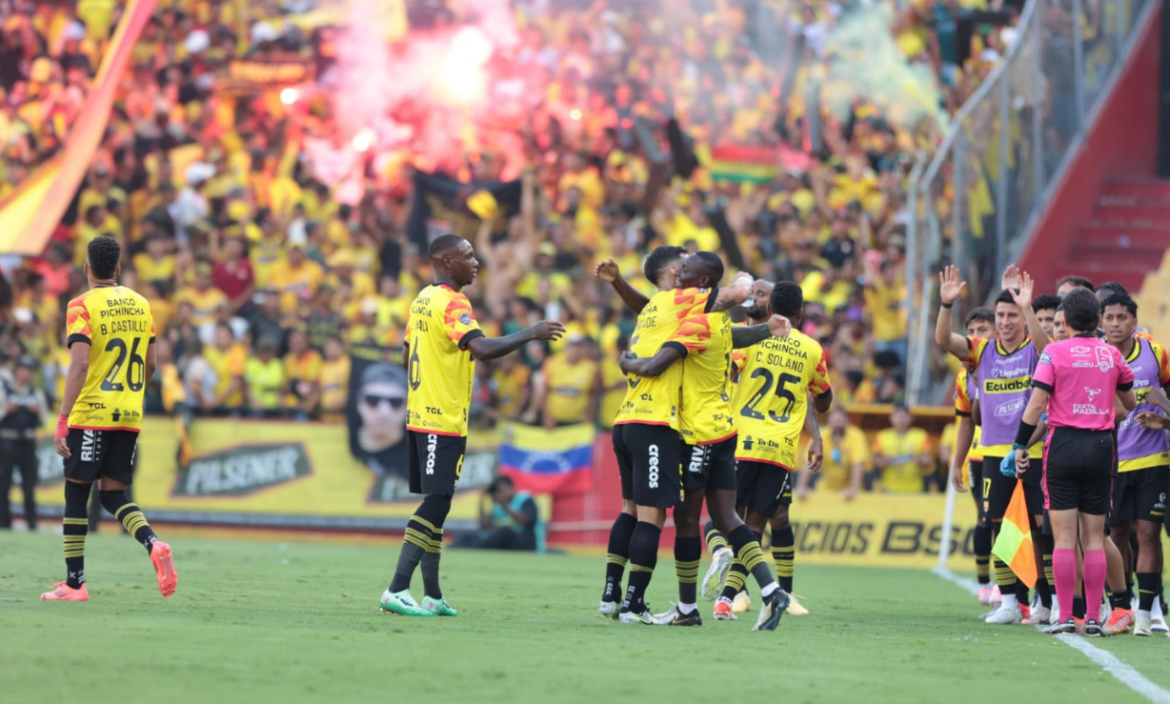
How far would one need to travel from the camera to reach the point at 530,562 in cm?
1777

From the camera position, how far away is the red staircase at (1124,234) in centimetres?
2214

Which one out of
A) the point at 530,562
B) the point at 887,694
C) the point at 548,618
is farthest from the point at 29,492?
the point at 887,694

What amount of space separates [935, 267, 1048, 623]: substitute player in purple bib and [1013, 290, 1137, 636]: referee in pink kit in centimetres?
120

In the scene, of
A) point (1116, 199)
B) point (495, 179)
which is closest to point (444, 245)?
point (495, 179)

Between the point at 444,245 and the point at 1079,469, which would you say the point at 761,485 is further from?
the point at 444,245

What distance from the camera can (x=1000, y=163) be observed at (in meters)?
19.8

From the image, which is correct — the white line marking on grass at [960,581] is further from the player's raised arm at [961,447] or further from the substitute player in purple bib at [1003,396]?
the substitute player in purple bib at [1003,396]

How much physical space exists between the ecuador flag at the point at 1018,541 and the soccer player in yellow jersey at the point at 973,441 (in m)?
0.85

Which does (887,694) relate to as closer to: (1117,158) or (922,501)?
(922,501)

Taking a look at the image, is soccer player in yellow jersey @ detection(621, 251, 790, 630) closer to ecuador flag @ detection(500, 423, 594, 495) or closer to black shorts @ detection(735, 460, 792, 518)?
black shorts @ detection(735, 460, 792, 518)

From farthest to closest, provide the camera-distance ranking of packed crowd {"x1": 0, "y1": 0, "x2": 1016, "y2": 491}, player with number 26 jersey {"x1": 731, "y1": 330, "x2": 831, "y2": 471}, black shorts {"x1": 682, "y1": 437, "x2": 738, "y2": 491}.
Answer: packed crowd {"x1": 0, "y1": 0, "x2": 1016, "y2": 491}, player with number 26 jersey {"x1": 731, "y1": 330, "x2": 831, "y2": 471}, black shorts {"x1": 682, "y1": 437, "x2": 738, "y2": 491}

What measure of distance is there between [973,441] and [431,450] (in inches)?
213

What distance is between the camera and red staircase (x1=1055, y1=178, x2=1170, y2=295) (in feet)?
72.6

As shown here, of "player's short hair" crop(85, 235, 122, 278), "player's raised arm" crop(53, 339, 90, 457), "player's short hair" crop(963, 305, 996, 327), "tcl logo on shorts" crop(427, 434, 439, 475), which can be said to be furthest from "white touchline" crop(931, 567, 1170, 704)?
"player's short hair" crop(85, 235, 122, 278)
